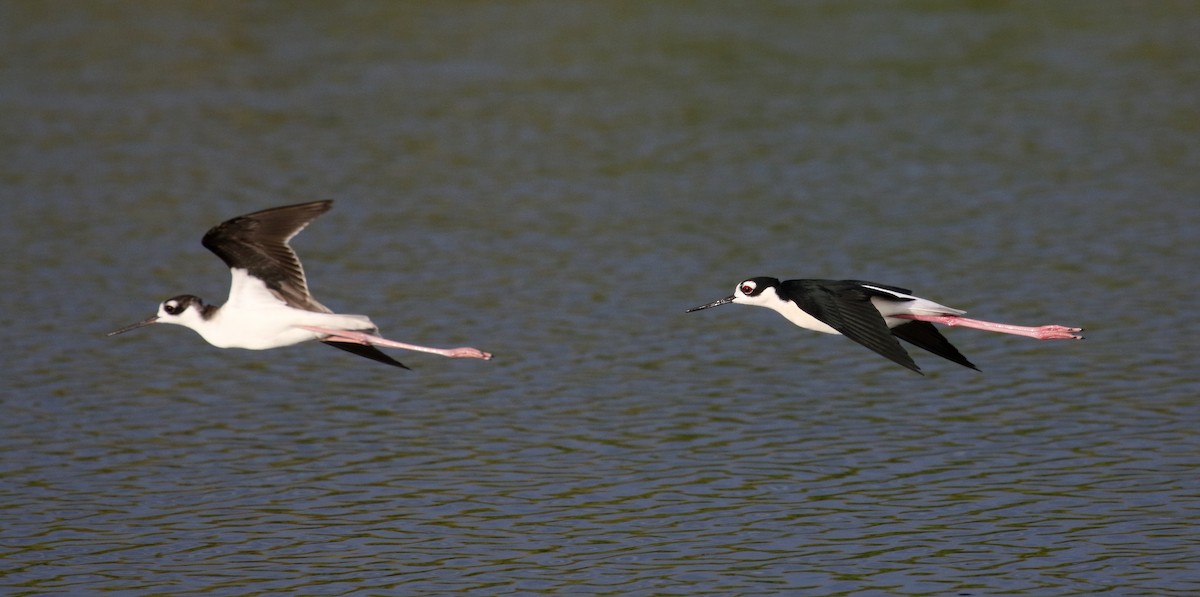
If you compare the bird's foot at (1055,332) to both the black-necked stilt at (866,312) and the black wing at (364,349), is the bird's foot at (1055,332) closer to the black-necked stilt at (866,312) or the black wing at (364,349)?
the black-necked stilt at (866,312)

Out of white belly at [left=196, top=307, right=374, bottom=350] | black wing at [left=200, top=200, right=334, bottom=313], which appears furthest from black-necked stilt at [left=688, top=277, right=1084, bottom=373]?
black wing at [left=200, top=200, right=334, bottom=313]

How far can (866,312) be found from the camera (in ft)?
29.9

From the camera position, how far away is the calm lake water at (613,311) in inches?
356

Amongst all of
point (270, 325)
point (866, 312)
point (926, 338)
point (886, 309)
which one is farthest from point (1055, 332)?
point (270, 325)

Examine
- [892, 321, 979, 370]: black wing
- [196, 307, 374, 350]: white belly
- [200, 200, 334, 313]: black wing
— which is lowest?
[892, 321, 979, 370]: black wing

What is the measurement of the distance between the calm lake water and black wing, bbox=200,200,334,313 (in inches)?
49.5

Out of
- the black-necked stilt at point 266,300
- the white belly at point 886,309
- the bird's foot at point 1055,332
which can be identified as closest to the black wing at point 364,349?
the black-necked stilt at point 266,300

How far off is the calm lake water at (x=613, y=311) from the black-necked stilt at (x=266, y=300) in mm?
1015

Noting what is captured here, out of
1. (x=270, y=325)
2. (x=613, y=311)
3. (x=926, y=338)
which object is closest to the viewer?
(x=270, y=325)

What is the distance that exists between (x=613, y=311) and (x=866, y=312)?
15.7 feet

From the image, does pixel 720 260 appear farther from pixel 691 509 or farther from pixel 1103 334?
pixel 691 509

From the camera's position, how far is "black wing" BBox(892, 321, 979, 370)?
32.0 ft

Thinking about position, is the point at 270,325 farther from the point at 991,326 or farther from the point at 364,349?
the point at 991,326

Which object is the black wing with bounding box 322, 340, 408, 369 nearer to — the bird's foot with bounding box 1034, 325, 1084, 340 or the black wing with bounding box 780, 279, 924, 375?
the black wing with bounding box 780, 279, 924, 375
